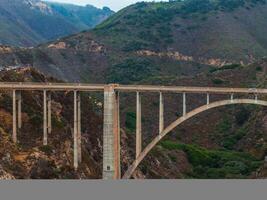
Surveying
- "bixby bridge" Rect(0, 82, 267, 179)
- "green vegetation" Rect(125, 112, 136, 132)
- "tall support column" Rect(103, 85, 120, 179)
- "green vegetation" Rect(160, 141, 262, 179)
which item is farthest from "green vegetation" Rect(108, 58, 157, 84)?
"tall support column" Rect(103, 85, 120, 179)

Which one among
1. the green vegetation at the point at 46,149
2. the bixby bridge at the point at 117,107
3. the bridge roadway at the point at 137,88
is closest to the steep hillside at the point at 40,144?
the green vegetation at the point at 46,149

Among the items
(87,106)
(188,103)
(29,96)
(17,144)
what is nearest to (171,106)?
(188,103)

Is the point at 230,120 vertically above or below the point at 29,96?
below

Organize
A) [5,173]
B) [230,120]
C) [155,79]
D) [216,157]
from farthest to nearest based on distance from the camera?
1. [155,79]
2. [230,120]
3. [216,157]
4. [5,173]

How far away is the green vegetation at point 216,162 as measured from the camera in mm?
101750

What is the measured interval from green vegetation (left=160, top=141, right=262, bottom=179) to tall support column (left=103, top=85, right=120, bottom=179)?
3481cm

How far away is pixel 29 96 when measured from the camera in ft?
269

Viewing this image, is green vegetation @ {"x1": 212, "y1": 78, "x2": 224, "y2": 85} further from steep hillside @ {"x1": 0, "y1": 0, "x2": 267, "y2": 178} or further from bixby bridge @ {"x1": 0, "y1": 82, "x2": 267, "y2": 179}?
bixby bridge @ {"x1": 0, "y1": 82, "x2": 267, "y2": 179}

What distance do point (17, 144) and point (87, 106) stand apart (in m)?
23.5

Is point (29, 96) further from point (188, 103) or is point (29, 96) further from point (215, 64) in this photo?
point (215, 64)

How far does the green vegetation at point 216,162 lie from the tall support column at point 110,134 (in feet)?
114

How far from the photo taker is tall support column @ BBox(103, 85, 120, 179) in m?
66.4

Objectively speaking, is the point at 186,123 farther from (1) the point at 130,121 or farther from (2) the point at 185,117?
(2) the point at 185,117

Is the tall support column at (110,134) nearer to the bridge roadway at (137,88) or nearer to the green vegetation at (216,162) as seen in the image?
the bridge roadway at (137,88)
